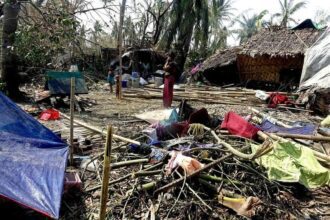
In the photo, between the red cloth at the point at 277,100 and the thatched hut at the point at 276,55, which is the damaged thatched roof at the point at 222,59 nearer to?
the thatched hut at the point at 276,55

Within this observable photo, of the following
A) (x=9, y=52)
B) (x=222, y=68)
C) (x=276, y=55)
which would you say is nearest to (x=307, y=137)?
(x=9, y=52)

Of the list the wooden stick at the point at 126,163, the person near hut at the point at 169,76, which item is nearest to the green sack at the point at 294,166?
the wooden stick at the point at 126,163

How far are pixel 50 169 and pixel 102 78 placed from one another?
551 inches

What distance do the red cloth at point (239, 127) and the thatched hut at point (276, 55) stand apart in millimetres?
7526

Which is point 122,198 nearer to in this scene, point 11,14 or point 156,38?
point 11,14

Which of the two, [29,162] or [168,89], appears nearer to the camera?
[29,162]

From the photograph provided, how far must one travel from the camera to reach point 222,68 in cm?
1461

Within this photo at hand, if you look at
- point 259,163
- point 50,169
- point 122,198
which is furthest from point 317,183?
point 50,169

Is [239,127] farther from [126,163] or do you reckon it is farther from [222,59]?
[222,59]

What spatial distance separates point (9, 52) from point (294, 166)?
7.65 meters

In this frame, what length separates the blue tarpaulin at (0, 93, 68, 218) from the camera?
273cm

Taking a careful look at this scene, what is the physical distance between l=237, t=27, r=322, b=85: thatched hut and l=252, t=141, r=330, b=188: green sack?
8509 mm

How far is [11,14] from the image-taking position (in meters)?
8.83

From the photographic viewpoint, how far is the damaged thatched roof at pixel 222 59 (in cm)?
1419
